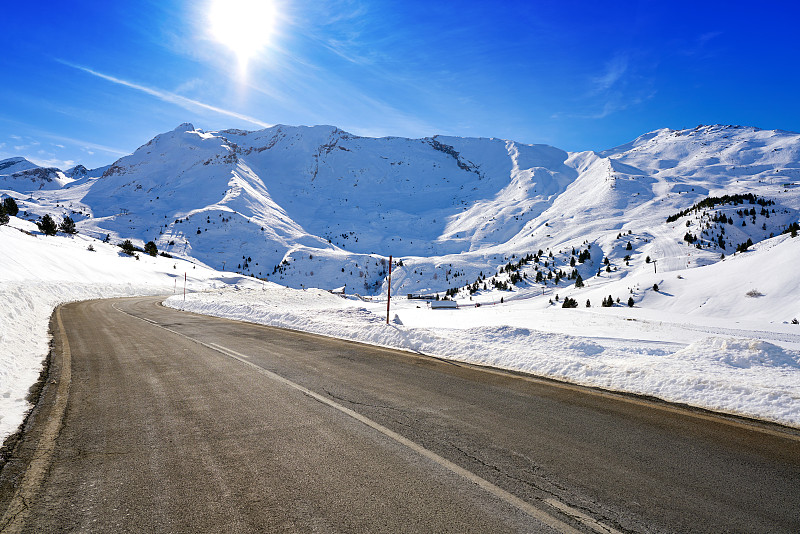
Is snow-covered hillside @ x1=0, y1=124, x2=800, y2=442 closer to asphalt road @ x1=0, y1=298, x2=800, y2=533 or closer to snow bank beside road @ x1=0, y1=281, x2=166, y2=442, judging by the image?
snow bank beside road @ x1=0, y1=281, x2=166, y2=442

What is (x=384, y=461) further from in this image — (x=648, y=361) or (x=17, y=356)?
(x=17, y=356)

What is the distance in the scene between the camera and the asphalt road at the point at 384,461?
2.82 m

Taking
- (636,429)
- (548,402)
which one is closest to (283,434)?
(548,402)

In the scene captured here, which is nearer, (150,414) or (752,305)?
(150,414)

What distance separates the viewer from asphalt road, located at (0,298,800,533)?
9.26 ft

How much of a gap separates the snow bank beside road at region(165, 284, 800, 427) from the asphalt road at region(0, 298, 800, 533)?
0.70m

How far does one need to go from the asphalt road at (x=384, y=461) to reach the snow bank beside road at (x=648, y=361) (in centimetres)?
70

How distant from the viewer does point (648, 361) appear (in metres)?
7.98

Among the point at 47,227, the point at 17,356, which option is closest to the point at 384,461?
the point at 17,356

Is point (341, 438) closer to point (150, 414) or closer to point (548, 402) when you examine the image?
point (150, 414)

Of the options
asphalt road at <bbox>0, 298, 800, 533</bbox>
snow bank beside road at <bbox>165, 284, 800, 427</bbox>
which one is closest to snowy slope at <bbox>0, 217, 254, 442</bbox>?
asphalt road at <bbox>0, 298, 800, 533</bbox>

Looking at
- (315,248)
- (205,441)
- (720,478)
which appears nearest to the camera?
(720,478)

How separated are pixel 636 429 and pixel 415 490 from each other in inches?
125

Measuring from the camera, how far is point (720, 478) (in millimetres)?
3467
